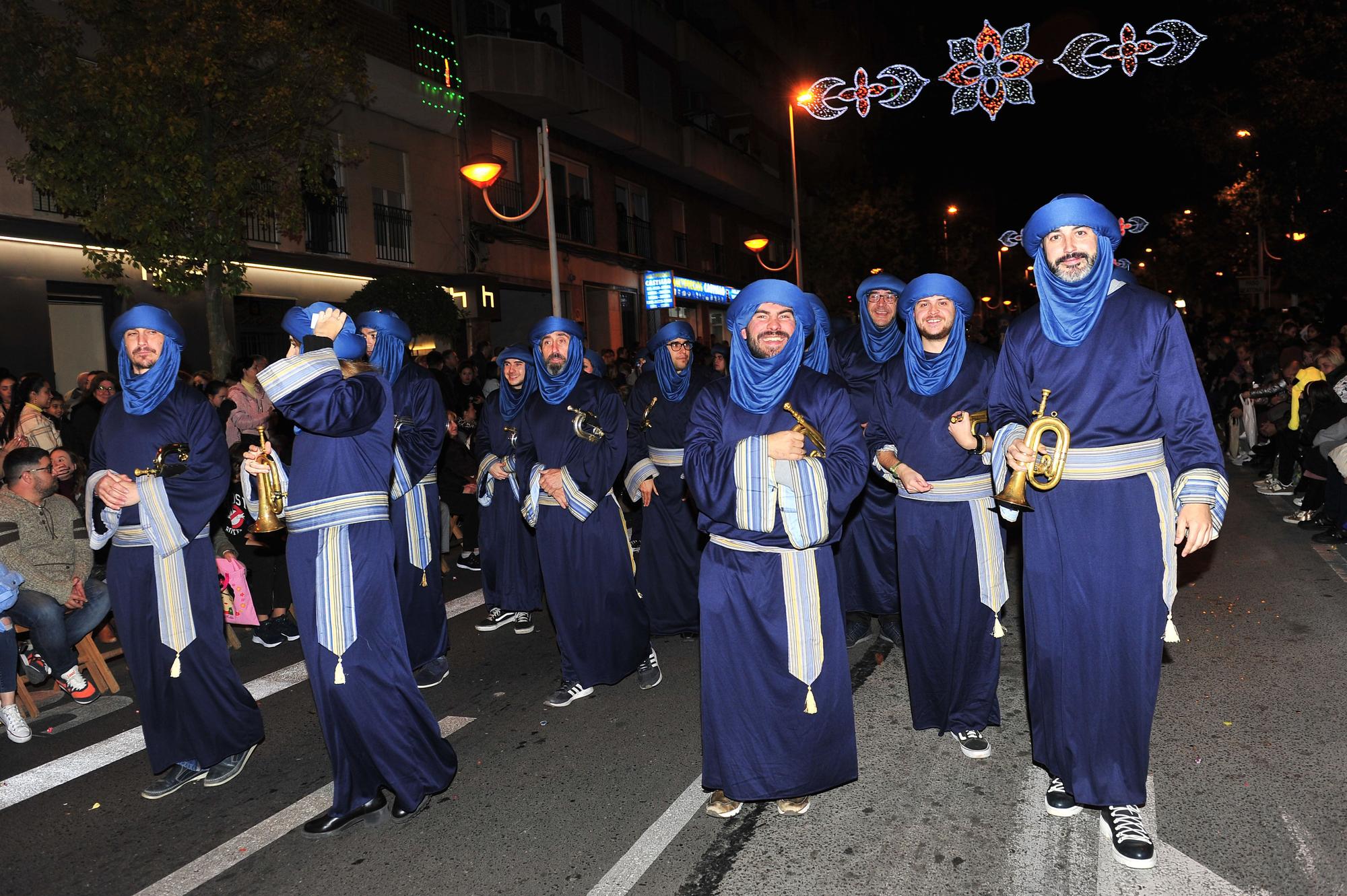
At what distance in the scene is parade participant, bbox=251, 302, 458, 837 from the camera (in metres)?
4.20

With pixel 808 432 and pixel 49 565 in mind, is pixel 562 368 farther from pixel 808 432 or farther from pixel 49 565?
pixel 49 565

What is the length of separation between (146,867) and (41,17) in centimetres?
1027

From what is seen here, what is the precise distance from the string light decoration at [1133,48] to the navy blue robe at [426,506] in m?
9.30

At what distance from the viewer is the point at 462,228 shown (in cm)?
2095

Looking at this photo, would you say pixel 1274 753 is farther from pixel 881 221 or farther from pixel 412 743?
pixel 881 221

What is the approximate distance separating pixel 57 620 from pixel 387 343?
8.26 feet

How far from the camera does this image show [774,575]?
4.09 meters

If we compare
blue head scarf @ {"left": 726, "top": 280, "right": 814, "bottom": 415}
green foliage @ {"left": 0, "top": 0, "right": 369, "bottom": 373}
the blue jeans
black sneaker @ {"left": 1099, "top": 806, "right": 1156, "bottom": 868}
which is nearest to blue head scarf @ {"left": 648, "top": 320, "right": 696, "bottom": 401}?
blue head scarf @ {"left": 726, "top": 280, "right": 814, "bottom": 415}

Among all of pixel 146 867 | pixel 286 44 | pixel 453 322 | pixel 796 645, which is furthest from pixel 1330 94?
pixel 146 867

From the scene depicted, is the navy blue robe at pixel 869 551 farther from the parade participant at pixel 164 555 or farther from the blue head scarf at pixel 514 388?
the parade participant at pixel 164 555

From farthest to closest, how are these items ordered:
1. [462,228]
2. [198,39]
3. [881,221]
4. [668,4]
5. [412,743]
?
1. [881,221]
2. [668,4]
3. [462,228]
4. [198,39]
5. [412,743]

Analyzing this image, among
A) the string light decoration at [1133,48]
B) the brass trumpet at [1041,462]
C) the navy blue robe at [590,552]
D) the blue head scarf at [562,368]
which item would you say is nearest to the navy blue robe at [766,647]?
the brass trumpet at [1041,462]

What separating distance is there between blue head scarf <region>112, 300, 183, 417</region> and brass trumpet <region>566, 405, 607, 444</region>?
81.8 inches

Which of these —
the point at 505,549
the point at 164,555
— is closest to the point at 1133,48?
the point at 505,549
